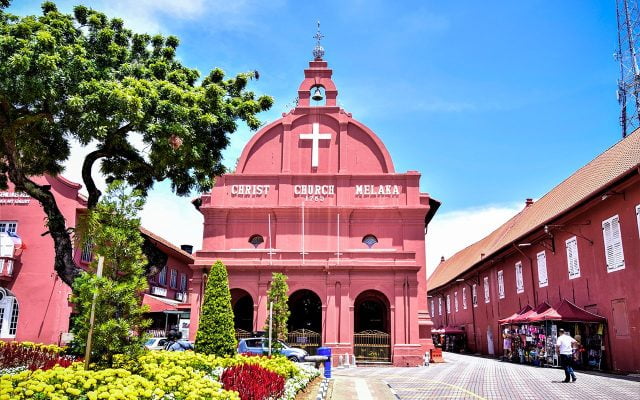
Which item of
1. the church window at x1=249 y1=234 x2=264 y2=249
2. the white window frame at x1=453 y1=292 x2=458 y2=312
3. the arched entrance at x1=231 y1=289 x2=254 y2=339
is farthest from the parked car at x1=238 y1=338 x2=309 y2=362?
the white window frame at x1=453 y1=292 x2=458 y2=312

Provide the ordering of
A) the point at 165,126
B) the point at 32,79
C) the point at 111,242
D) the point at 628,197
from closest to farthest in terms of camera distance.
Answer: the point at 111,242 < the point at 32,79 < the point at 165,126 < the point at 628,197

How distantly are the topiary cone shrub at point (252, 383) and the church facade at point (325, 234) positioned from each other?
50.6 feet

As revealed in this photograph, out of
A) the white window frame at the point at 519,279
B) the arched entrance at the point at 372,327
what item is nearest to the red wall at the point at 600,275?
the white window frame at the point at 519,279

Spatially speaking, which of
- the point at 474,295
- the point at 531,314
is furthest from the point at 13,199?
the point at 474,295

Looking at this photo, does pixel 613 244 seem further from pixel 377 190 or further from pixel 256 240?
pixel 256 240

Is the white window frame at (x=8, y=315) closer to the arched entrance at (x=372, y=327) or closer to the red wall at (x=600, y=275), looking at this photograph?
the arched entrance at (x=372, y=327)

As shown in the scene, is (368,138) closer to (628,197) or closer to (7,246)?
(628,197)

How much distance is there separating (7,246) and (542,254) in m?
24.3

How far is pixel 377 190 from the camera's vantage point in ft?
90.3

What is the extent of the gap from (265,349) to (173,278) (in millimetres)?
16971

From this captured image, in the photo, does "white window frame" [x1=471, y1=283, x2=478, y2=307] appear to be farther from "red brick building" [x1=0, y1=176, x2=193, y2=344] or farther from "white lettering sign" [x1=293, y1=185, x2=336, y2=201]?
"red brick building" [x1=0, y1=176, x2=193, y2=344]

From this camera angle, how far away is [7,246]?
22.9 m

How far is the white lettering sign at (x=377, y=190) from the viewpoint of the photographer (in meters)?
27.5

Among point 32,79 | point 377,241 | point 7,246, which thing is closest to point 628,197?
point 377,241
